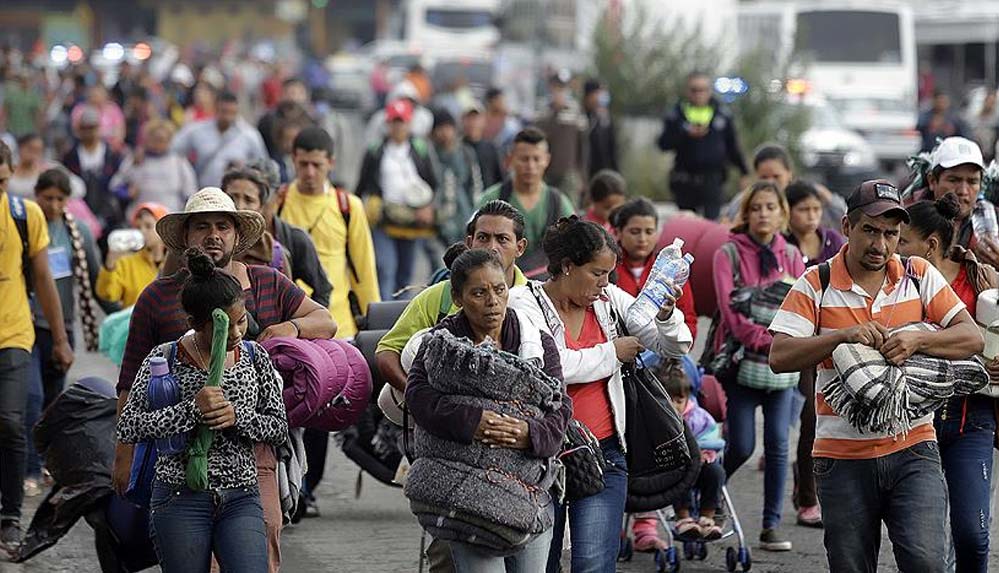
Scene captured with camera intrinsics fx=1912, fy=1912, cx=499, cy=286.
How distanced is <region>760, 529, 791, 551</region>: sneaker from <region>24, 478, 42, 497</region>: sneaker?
3.73 meters

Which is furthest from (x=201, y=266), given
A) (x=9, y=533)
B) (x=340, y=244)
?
(x=340, y=244)

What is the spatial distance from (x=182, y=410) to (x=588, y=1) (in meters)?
21.8

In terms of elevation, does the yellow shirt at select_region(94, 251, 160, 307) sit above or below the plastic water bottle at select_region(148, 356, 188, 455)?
above

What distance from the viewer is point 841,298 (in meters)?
6.41

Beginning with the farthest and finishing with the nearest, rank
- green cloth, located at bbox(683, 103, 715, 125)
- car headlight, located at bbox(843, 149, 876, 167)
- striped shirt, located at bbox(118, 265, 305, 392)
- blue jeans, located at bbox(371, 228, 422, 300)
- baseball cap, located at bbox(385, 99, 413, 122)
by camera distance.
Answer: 1. car headlight, located at bbox(843, 149, 876, 167)
2. green cloth, located at bbox(683, 103, 715, 125)
3. blue jeans, located at bbox(371, 228, 422, 300)
4. baseball cap, located at bbox(385, 99, 413, 122)
5. striped shirt, located at bbox(118, 265, 305, 392)

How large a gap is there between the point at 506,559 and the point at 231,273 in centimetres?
157

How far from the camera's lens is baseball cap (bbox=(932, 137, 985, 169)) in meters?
7.45

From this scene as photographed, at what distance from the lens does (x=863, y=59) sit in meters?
34.0

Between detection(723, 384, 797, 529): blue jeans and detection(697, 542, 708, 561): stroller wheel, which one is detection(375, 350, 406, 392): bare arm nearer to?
detection(697, 542, 708, 561): stroller wheel

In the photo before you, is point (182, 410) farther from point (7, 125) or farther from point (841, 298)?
point (7, 125)

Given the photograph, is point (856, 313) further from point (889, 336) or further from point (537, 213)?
point (537, 213)

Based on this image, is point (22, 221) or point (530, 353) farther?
point (22, 221)

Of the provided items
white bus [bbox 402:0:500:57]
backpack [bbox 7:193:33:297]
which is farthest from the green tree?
white bus [bbox 402:0:500:57]

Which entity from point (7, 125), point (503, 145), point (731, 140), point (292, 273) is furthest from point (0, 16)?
point (292, 273)
